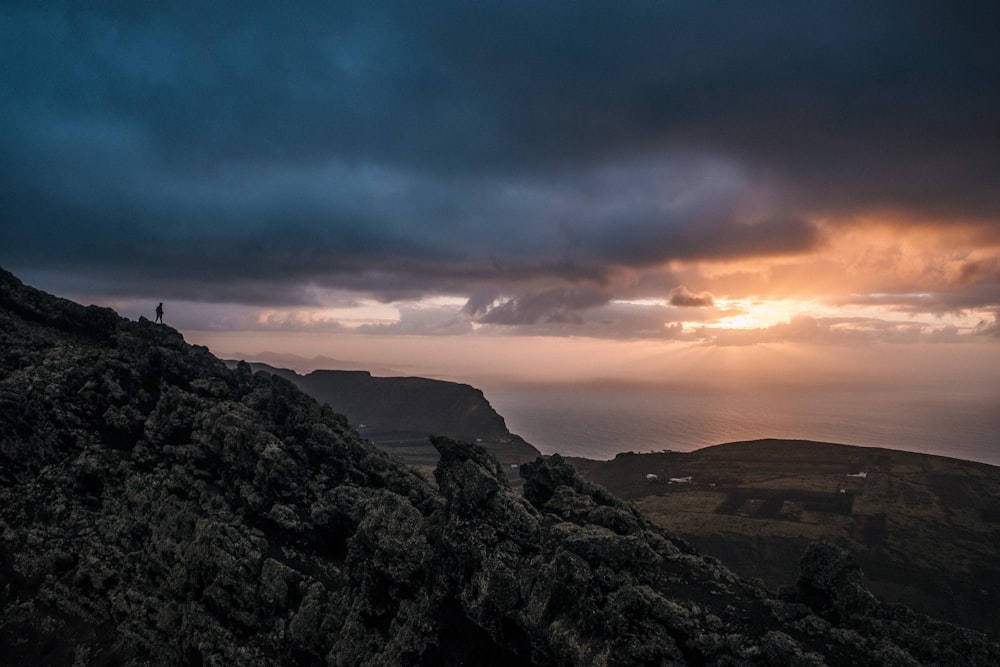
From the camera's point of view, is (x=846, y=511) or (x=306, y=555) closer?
(x=306, y=555)

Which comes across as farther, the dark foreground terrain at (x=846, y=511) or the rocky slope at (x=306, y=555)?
the dark foreground terrain at (x=846, y=511)

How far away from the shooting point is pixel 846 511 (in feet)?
395

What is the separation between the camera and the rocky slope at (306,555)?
24.5m

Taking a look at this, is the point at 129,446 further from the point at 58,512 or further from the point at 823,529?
the point at 823,529

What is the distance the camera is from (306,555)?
36844mm

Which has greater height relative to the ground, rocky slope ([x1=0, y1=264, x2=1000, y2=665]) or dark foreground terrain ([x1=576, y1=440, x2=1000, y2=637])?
rocky slope ([x1=0, y1=264, x2=1000, y2=665])

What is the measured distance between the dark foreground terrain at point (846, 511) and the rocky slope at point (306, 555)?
223 feet

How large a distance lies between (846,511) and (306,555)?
430ft

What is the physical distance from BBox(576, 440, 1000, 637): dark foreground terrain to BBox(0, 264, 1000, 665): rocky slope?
223ft

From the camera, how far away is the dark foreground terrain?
8346 centimetres

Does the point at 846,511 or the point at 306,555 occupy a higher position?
the point at 306,555

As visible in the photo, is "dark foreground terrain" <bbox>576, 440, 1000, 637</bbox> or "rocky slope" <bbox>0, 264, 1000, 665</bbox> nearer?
"rocky slope" <bbox>0, 264, 1000, 665</bbox>

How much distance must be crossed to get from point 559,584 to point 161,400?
4144cm

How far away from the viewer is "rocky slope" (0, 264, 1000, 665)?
24.5 m
